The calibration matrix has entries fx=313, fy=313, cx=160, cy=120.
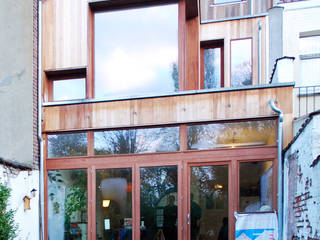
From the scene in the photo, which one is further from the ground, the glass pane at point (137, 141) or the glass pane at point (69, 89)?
the glass pane at point (69, 89)

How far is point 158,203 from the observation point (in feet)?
19.4

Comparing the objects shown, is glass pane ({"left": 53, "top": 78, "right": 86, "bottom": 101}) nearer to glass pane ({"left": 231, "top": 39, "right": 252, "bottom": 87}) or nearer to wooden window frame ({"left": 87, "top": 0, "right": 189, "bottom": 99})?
wooden window frame ({"left": 87, "top": 0, "right": 189, "bottom": 99})

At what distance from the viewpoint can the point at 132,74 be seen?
6441 millimetres

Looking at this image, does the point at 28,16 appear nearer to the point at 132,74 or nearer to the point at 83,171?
the point at 132,74

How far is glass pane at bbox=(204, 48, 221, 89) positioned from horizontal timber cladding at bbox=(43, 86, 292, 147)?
1154 mm

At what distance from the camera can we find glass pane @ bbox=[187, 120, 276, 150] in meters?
5.61

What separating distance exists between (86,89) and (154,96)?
152cm

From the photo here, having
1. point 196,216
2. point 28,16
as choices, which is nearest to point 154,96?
point 196,216

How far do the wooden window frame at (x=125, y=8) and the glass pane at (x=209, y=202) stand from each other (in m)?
1.72

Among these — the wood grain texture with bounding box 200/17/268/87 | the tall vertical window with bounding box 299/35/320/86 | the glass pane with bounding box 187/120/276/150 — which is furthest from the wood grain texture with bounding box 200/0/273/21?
the glass pane with bounding box 187/120/276/150

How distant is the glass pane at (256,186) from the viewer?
18.0 feet

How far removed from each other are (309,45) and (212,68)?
2.05m

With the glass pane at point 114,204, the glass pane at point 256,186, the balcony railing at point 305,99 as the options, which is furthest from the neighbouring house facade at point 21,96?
the balcony railing at point 305,99

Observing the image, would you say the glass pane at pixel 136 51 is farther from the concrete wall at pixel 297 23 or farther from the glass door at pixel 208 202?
the concrete wall at pixel 297 23
